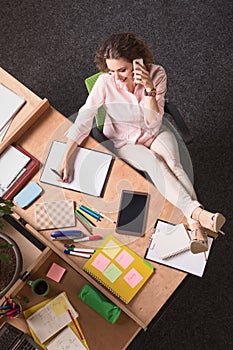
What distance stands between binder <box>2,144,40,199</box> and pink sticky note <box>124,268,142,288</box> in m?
0.60

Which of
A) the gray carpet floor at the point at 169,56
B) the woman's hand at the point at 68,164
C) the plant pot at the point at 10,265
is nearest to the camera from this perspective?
the plant pot at the point at 10,265

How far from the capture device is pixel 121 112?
2496 millimetres

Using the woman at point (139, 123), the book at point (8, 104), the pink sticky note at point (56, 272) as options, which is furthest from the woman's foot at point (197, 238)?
the book at point (8, 104)

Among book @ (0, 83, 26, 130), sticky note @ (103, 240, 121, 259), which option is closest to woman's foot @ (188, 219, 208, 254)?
sticky note @ (103, 240, 121, 259)

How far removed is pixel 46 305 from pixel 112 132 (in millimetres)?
846

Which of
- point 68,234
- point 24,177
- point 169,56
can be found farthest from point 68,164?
point 169,56

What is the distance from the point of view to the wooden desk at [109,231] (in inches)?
85.4

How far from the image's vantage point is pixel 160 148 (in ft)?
8.25

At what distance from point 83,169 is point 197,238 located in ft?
1.87

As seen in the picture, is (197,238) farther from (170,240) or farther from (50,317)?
(50,317)

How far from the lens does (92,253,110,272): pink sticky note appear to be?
7.27 feet

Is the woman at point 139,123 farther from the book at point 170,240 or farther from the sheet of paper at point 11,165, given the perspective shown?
the sheet of paper at point 11,165

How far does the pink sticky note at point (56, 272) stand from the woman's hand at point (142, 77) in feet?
2.79

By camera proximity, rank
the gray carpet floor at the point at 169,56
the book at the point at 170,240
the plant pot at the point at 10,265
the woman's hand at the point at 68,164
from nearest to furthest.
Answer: the plant pot at the point at 10,265 → the book at the point at 170,240 → the woman's hand at the point at 68,164 → the gray carpet floor at the point at 169,56
